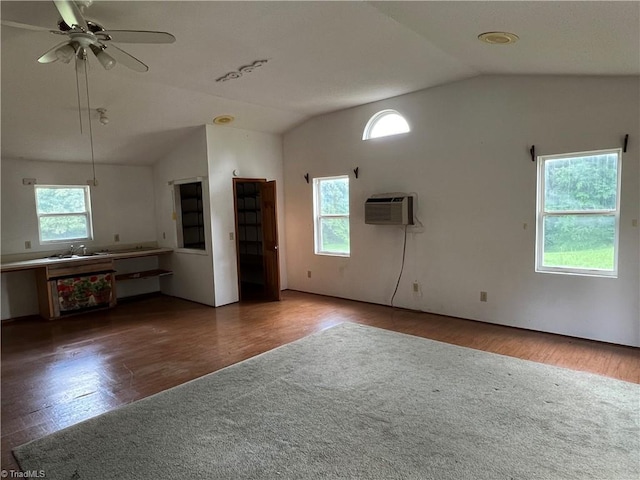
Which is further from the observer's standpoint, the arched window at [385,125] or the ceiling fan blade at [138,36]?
the arched window at [385,125]

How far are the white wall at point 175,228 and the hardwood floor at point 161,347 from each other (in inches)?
16.0

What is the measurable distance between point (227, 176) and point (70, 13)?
3739 millimetres

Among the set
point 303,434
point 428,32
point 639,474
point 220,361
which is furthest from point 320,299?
point 639,474

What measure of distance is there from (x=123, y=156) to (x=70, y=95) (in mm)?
1923

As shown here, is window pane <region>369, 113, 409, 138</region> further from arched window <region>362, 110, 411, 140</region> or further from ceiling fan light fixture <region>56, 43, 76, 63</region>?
ceiling fan light fixture <region>56, 43, 76, 63</region>

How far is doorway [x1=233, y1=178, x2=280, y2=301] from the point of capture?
243 inches

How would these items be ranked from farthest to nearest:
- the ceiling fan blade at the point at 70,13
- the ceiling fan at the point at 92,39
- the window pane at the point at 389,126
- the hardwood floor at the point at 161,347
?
the window pane at the point at 389,126, the hardwood floor at the point at 161,347, the ceiling fan at the point at 92,39, the ceiling fan blade at the point at 70,13

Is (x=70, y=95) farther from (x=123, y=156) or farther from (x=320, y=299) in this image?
(x=320, y=299)


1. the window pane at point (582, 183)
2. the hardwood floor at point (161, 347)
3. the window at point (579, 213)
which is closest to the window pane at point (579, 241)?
the window at point (579, 213)

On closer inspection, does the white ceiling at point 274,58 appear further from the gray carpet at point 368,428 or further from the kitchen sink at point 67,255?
the gray carpet at point 368,428

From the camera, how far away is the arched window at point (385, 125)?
17.4 ft

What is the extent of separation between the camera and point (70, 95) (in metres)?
4.29

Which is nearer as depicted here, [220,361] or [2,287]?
[220,361]

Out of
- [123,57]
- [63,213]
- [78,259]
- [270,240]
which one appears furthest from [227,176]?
[123,57]
